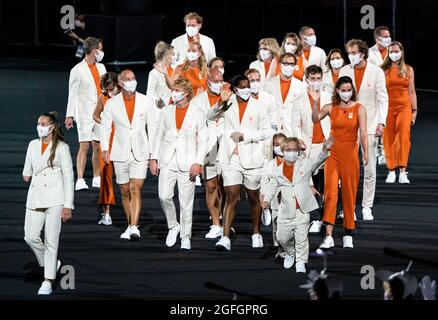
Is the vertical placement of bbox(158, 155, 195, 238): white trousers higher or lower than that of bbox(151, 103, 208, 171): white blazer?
lower

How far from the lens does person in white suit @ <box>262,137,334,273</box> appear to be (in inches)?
540

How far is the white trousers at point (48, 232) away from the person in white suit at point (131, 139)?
2.30 metres

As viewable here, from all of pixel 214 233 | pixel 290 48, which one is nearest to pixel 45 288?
pixel 214 233

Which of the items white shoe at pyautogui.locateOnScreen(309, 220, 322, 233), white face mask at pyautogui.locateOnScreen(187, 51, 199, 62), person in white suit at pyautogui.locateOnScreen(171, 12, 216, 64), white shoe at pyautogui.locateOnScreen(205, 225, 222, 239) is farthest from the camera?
person in white suit at pyautogui.locateOnScreen(171, 12, 216, 64)

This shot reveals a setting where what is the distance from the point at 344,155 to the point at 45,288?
12.1ft

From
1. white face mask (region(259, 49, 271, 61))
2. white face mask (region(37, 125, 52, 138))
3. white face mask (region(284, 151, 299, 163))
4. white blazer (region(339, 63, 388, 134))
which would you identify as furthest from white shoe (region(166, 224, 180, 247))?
white face mask (region(259, 49, 271, 61))

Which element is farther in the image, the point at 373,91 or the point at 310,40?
the point at 310,40

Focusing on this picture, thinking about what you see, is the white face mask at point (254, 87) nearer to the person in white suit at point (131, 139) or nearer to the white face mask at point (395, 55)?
the person in white suit at point (131, 139)

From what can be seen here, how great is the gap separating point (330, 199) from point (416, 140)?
7946 mm

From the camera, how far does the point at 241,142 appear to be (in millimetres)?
14875

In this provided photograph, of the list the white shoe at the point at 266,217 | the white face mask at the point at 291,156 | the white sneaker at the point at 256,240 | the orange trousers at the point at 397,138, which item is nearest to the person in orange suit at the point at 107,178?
the white shoe at the point at 266,217

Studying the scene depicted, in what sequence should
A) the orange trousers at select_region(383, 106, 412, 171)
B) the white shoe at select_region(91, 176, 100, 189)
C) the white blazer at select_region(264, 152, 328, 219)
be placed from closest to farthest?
1. the white blazer at select_region(264, 152, 328, 219)
2. the white shoe at select_region(91, 176, 100, 189)
3. the orange trousers at select_region(383, 106, 412, 171)

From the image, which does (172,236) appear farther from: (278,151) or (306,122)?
(306,122)

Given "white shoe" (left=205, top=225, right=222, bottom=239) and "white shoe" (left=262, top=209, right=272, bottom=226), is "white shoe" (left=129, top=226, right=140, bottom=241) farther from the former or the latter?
"white shoe" (left=262, top=209, right=272, bottom=226)
